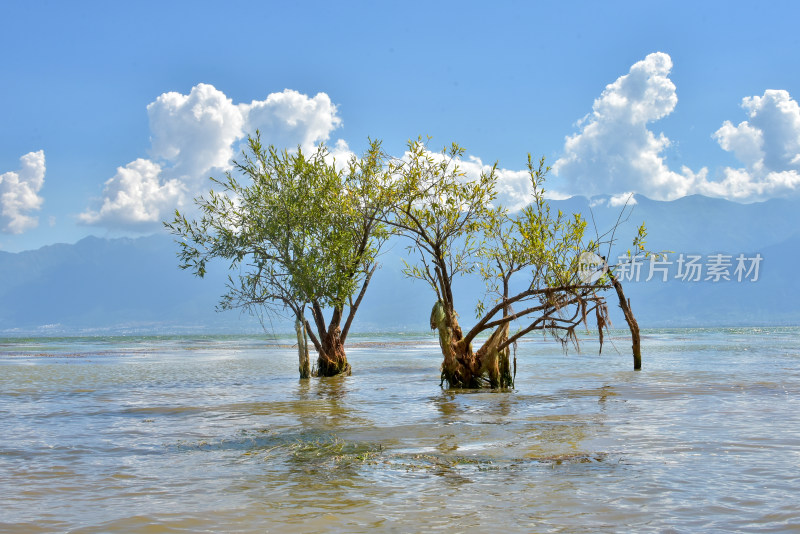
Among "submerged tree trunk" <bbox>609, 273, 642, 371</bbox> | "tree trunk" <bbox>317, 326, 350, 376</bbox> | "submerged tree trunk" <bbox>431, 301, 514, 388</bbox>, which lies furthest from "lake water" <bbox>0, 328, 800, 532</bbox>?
"tree trunk" <bbox>317, 326, 350, 376</bbox>

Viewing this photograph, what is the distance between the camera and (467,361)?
27750 millimetres

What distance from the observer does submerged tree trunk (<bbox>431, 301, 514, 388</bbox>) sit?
90.6ft

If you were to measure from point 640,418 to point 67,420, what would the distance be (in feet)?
56.2

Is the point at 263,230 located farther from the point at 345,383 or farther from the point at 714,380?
the point at 714,380

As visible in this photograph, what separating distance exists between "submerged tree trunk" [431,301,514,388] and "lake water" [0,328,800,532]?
3.78ft

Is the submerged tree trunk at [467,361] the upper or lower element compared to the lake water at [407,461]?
upper

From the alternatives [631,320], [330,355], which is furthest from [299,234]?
[631,320]

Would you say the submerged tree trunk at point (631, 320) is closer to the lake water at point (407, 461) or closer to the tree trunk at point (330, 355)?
the lake water at point (407, 461)

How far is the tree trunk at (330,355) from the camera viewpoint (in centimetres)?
3422

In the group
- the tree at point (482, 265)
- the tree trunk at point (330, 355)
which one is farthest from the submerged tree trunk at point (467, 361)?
the tree trunk at point (330, 355)

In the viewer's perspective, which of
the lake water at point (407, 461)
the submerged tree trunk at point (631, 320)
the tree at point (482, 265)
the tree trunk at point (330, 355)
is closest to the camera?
the lake water at point (407, 461)

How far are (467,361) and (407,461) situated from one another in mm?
14522

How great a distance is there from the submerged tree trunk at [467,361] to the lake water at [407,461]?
115 cm

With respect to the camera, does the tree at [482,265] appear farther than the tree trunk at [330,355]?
No
